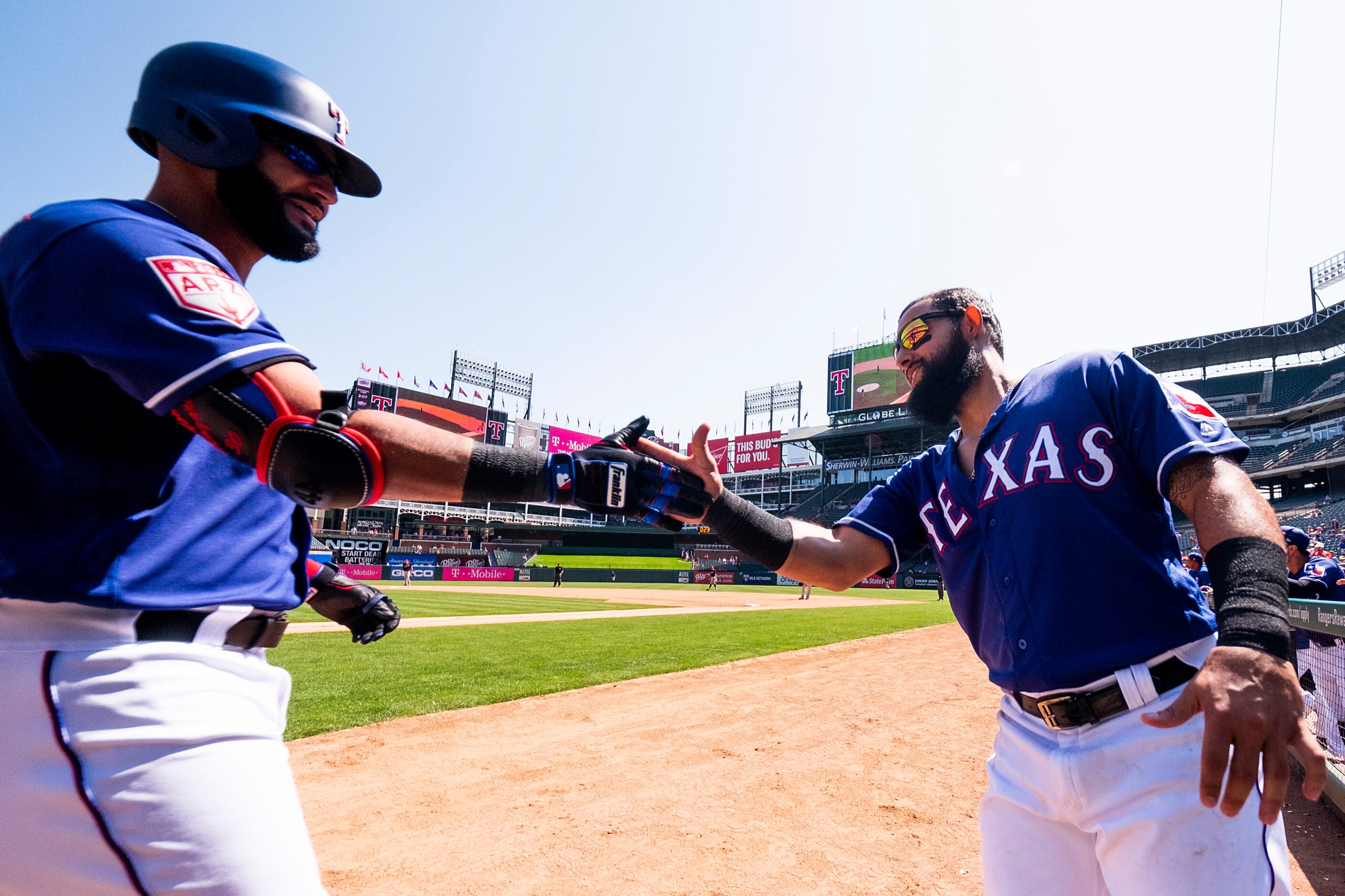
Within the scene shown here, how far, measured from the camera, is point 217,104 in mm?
1674

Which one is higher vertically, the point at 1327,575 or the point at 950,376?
the point at 950,376

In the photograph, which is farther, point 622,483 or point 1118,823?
point 622,483

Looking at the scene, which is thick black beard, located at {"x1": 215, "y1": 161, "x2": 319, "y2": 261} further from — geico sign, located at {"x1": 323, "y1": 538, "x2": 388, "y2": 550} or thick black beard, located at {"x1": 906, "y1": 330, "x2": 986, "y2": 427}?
geico sign, located at {"x1": 323, "y1": 538, "x2": 388, "y2": 550}

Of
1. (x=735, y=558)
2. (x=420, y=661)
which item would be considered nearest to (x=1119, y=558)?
(x=420, y=661)

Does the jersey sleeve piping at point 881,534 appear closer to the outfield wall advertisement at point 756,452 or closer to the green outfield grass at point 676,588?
the green outfield grass at point 676,588

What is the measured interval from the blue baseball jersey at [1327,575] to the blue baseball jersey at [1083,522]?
7782 mm

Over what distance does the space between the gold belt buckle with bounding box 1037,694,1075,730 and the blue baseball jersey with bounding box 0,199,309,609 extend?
207cm

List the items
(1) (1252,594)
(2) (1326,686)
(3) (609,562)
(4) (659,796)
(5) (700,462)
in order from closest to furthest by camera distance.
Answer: (1) (1252,594) → (5) (700,462) → (4) (659,796) → (2) (1326,686) → (3) (609,562)

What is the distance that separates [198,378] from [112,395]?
28cm

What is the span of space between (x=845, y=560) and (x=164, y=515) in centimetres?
230

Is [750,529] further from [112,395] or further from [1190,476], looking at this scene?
[112,395]

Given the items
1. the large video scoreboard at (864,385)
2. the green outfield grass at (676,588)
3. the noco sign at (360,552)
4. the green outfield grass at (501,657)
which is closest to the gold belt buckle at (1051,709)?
the green outfield grass at (501,657)

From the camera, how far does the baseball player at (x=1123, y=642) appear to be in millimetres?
1334

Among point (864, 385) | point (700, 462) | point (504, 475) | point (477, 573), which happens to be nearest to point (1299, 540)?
point (700, 462)
